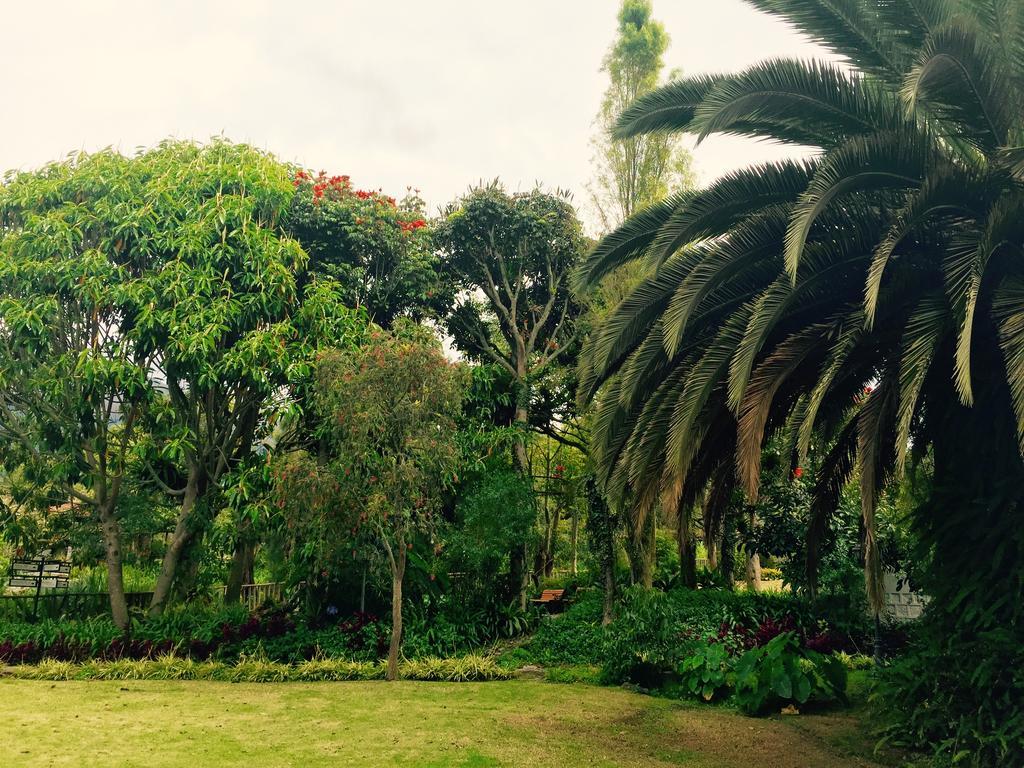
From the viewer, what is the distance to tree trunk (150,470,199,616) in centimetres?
1411

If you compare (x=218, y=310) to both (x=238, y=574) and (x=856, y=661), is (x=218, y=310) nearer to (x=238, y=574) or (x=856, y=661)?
(x=238, y=574)

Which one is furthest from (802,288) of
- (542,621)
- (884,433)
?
(542,621)

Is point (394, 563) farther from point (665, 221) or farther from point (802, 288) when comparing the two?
point (802, 288)

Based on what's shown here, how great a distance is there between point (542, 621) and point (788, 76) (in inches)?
437

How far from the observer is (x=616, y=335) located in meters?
7.78

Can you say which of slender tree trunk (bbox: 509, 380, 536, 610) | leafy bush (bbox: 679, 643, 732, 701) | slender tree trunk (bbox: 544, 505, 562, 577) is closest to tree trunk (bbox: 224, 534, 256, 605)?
slender tree trunk (bbox: 509, 380, 536, 610)

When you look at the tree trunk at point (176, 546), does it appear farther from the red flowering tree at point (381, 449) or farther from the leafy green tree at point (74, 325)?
the red flowering tree at point (381, 449)

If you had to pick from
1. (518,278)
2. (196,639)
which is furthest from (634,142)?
(196,639)

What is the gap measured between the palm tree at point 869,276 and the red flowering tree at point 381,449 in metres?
4.02

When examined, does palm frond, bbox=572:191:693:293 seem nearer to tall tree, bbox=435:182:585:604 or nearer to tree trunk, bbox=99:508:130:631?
tall tree, bbox=435:182:585:604

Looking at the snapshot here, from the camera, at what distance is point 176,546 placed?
46.9 feet

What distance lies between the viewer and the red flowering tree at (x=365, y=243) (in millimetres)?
15172

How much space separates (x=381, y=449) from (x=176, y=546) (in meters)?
5.37

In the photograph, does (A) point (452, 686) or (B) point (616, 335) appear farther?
(A) point (452, 686)
